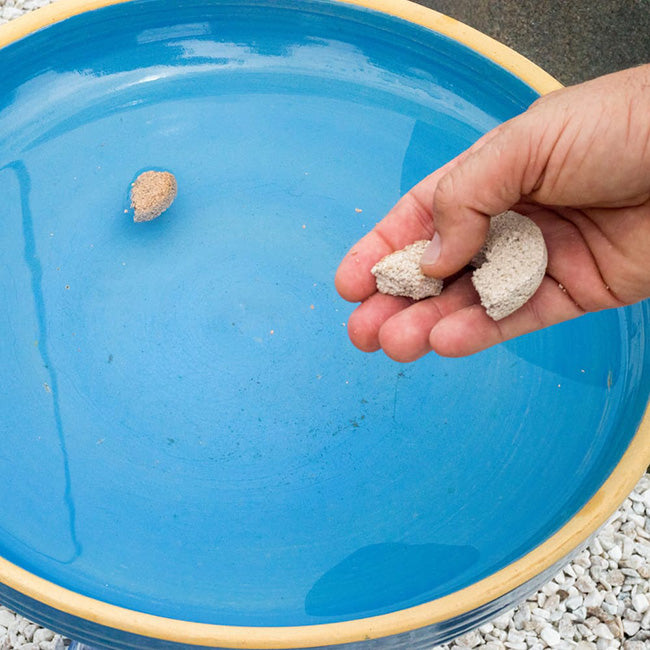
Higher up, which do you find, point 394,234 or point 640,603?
point 394,234

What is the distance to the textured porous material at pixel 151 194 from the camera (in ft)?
6.19

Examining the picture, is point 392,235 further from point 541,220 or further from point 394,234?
point 541,220

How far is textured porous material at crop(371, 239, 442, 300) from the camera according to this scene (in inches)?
55.2

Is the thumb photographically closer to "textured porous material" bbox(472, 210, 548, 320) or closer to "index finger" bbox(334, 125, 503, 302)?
"textured porous material" bbox(472, 210, 548, 320)

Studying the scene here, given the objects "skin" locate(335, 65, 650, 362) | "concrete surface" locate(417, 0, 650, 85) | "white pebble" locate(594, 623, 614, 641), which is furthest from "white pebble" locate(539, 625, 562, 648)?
"concrete surface" locate(417, 0, 650, 85)

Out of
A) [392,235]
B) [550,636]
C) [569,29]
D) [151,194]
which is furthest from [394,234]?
[569,29]

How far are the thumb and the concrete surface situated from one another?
1839mm

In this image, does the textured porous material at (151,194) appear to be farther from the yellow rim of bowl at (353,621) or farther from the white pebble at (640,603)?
the white pebble at (640,603)

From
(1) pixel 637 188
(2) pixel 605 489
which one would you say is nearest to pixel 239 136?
(1) pixel 637 188

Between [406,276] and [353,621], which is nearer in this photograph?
[353,621]

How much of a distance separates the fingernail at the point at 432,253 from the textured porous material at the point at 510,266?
0.34 feet

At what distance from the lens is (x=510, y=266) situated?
1.34 meters

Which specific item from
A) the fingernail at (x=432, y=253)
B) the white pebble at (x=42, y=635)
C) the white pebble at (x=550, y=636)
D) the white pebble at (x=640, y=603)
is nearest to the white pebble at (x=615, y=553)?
the white pebble at (x=640, y=603)

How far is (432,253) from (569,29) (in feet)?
6.51
